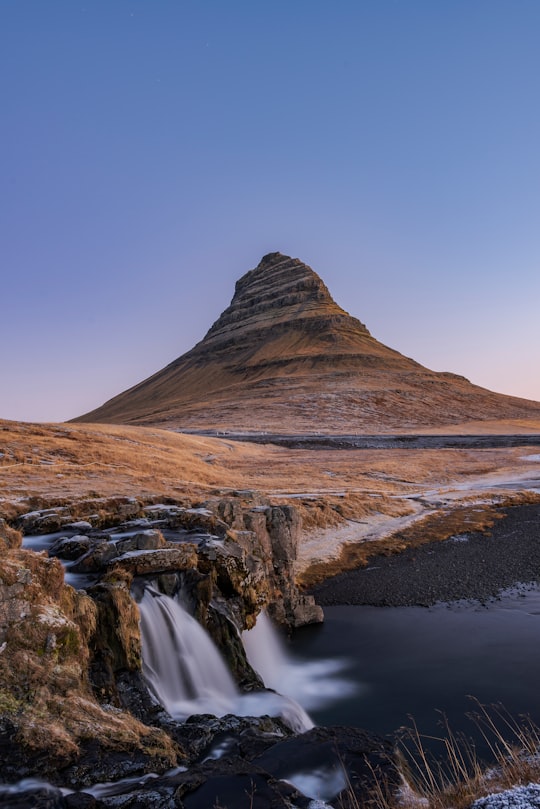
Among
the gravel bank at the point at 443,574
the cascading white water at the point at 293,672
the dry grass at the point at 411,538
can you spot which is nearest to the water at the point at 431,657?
the cascading white water at the point at 293,672

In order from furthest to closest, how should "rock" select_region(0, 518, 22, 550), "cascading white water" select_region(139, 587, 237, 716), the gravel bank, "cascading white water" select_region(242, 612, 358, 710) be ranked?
the gravel bank → "cascading white water" select_region(242, 612, 358, 710) → "rock" select_region(0, 518, 22, 550) → "cascading white water" select_region(139, 587, 237, 716)

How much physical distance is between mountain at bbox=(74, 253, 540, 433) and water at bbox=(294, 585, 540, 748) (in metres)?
70.8

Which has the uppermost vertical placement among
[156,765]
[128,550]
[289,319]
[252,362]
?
[289,319]

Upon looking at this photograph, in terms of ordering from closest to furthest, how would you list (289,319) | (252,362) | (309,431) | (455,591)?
(455,591) < (309,431) < (252,362) < (289,319)

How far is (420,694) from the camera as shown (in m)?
12.9

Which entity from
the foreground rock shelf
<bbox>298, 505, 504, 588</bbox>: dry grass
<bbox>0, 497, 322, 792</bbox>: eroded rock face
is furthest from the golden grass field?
the foreground rock shelf

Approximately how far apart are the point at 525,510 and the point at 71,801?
1235 inches

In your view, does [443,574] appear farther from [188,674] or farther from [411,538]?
[188,674]

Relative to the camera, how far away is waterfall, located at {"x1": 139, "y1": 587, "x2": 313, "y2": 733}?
1117 cm

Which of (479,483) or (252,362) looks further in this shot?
(252,362)

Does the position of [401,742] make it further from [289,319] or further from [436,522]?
[289,319]

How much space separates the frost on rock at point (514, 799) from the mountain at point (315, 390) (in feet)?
273

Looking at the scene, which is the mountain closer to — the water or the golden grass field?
the golden grass field

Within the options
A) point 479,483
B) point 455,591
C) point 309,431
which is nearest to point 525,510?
point 479,483
